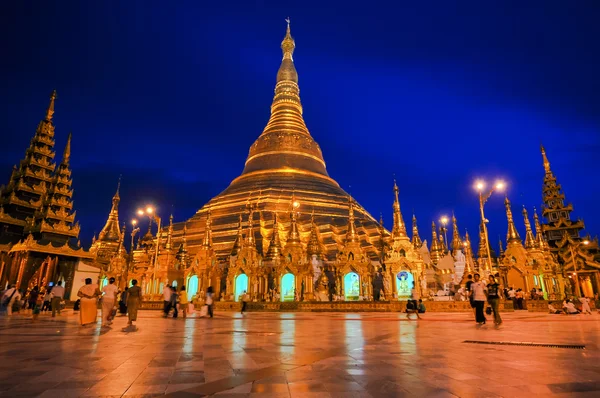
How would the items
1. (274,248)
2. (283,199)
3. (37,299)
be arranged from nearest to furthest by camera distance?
(37,299) < (274,248) < (283,199)

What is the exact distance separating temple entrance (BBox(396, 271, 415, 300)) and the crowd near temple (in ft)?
0.25

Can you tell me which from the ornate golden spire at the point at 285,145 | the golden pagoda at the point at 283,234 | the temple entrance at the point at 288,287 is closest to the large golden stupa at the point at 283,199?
the ornate golden spire at the point at 285,145

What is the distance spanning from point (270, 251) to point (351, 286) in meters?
7.62

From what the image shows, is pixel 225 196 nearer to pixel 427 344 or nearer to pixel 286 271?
pixel 286 271

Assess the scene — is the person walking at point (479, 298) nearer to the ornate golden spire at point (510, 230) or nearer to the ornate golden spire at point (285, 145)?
the ornate golden spire at point (510, 230)

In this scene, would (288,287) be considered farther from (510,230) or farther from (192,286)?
(510,230)

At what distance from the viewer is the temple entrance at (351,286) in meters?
30.8

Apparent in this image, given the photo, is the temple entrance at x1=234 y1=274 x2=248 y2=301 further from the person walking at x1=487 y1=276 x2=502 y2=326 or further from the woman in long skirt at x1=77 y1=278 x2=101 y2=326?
the person walking at x1=487 y1=276 x2=502 y2=326

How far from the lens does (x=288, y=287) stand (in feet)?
106

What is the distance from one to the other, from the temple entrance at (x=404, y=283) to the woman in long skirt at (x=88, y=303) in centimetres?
2263

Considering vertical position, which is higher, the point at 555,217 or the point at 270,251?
the point at 555,217

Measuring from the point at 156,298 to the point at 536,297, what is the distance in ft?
103

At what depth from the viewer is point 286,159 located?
2009 inches

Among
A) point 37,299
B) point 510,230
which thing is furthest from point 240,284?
point 510,230
